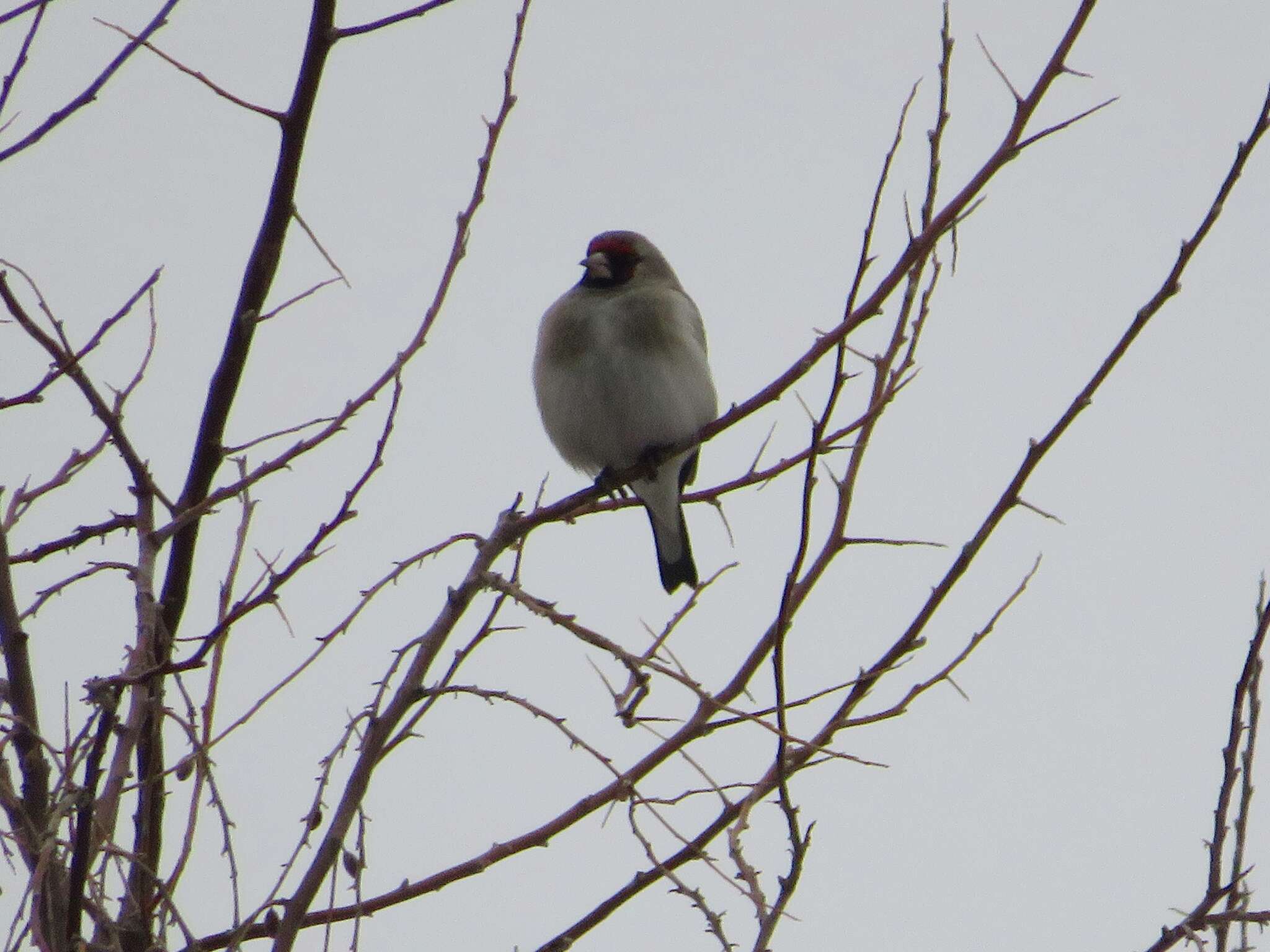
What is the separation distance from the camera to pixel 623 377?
503 centimetres

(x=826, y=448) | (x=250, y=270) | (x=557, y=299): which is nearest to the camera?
(x=250, y=270)

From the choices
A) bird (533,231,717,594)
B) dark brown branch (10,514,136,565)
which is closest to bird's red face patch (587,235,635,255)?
bird (533,231,717,594)

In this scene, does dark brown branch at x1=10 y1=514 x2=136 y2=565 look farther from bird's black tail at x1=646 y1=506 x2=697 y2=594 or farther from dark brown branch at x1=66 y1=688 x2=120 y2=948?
bird's black tail at x1=646 y1=506 x2=697 y2=594

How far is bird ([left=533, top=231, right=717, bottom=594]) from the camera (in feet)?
16.6

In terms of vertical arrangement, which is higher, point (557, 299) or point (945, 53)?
point (557, 299)

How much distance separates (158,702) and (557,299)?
3.42m

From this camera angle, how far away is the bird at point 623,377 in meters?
5.05

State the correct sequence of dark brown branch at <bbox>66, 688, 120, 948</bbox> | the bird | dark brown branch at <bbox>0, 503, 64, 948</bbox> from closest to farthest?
dark brown branch at <bbox>66, 688, 120, 948</bbox>
dark brown branch at <bbox>0, 503, 64, 948</bbox>
the bird

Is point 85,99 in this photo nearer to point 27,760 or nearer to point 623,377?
point 27,760

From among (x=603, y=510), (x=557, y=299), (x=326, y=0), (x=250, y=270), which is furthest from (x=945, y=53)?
(x=557, y=299)

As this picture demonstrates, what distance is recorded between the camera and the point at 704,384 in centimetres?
525

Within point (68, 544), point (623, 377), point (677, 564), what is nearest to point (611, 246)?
point (623, 377)

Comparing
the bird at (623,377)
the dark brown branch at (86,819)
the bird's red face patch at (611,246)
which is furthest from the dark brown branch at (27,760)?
the bird's red face patch at (611,246)

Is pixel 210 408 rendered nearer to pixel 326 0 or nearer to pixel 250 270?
pixel 250 270
